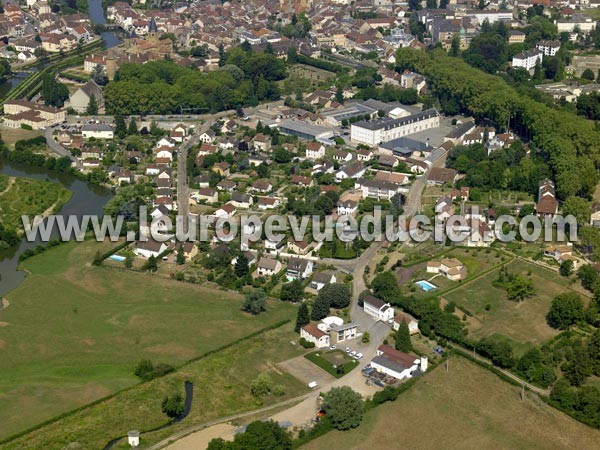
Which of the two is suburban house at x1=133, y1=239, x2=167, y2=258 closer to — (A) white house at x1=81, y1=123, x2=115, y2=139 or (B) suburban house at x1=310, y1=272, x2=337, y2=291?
(B) suburban house at x1=310, y1=272, x2=337, y2=291

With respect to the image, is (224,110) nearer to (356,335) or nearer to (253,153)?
(253,153)

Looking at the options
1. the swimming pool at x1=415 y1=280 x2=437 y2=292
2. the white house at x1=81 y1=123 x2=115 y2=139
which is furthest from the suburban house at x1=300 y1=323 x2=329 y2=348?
the white house at x1=81 y1=123 x2=115 y2=139

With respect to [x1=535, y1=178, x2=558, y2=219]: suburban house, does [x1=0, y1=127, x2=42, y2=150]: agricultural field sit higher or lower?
lower

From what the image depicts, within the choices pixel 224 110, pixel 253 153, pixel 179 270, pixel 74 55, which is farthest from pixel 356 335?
pixel 74 55

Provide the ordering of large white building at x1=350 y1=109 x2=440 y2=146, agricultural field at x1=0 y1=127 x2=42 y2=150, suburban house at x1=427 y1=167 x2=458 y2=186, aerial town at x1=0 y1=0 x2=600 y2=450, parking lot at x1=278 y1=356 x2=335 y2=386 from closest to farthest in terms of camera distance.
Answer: aerial town at x1=0 y1=0 x2=600 y2=450 → parking lot at x1=278 y1=356 x2=335 y2=386 → suburban house at x1=427 y1=167 x2=458 y2=186 → large white building at x1=350 y1=109 x2=440 y2=146 → agricultural field at x1=0 y1=127 x2=42 y2=150

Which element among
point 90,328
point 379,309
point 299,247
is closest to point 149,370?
point 90,328

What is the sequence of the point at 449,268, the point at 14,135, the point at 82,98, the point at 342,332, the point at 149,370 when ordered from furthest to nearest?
the point at 82,98 → the point at 14,135 → the point at 449,268 → the point at 342,332 → the point at 149,370

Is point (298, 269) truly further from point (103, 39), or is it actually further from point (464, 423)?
point (103, 39)
